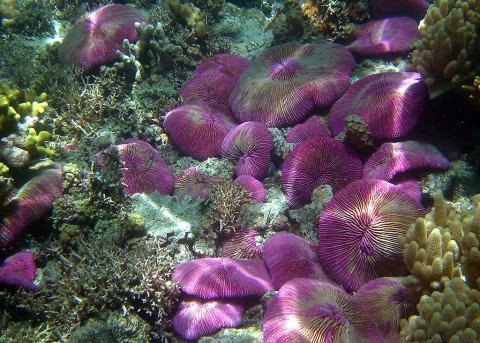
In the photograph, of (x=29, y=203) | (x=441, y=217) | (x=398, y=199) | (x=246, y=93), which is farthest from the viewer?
(x=246, y=93)

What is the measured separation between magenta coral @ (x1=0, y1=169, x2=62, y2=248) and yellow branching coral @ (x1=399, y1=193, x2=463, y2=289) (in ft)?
13.7

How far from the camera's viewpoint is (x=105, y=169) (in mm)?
4648

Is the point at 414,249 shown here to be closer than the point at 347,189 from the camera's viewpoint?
Yes

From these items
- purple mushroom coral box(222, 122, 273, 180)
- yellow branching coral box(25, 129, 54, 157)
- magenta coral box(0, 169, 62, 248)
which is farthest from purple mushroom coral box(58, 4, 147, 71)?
purple mushroom coral box(222, 122, 273, 180)

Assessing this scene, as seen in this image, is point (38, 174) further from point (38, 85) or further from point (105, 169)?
point (38, 85)

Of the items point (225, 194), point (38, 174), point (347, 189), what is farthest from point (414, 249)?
point (38, 174)

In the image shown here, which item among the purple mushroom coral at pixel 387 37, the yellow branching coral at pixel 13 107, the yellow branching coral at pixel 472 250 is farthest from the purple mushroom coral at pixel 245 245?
the purple mushroom coral at pixel 387 37

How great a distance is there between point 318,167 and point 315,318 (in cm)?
195

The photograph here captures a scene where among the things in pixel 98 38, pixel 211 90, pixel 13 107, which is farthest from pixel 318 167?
pixel 98 38

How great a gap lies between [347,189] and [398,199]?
0.51m

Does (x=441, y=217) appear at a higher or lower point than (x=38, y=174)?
lower

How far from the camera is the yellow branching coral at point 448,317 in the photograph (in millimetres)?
2428

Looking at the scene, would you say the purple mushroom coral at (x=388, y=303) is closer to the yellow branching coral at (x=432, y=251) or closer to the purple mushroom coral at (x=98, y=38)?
the yellow branching coral at (x=432, y=251)

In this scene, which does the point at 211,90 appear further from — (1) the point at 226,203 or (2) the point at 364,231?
(2) the point at 364,231
